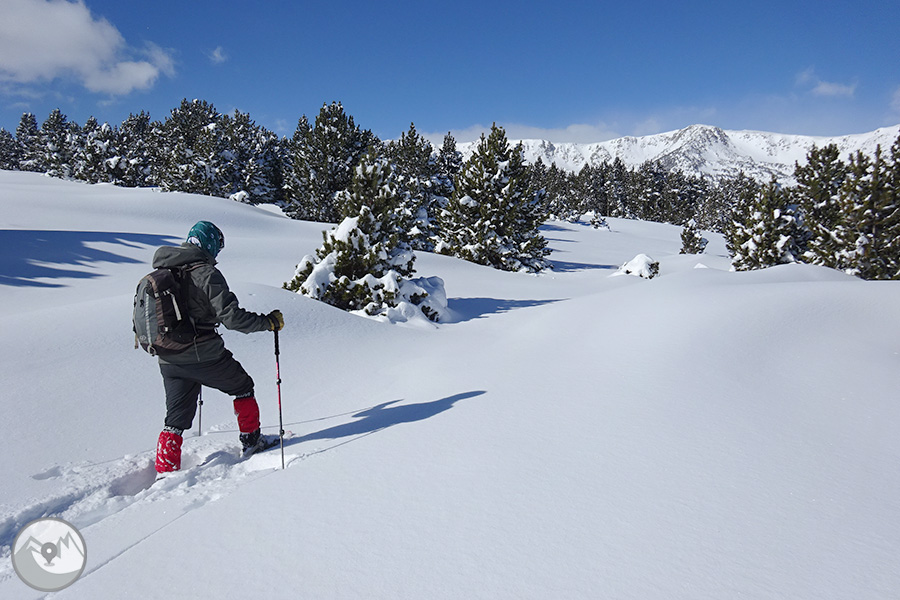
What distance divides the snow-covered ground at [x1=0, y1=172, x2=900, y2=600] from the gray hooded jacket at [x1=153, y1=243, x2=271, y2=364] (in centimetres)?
92

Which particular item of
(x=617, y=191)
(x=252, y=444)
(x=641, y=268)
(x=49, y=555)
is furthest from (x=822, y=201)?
(x=617, y=191)

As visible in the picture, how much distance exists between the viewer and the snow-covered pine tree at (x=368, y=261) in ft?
31.3

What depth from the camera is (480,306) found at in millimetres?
12016

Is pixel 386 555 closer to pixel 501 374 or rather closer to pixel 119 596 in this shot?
pixel 119 596

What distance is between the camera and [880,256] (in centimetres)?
1878

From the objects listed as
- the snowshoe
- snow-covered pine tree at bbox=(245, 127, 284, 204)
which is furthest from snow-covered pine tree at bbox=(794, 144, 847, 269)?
snow-covered pine tree at bbox=(245, 127, 284, 204)

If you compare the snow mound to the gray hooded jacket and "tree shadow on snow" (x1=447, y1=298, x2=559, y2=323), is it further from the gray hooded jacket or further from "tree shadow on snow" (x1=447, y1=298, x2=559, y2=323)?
the gray hooded jacket

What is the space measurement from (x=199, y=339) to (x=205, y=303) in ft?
0.96

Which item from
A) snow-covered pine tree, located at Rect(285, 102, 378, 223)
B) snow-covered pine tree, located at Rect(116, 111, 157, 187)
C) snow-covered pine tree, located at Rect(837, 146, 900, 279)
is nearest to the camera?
snow-covered pine tree, located at Rect(837, 146, 900, 279)

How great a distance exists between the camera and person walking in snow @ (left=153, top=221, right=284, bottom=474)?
11.3ft

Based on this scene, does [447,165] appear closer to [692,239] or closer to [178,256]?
[692,239]

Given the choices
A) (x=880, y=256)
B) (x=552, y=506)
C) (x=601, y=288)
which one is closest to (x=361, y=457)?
(x=552, y=506)

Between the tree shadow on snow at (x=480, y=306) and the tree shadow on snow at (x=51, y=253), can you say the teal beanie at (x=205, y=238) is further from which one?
the tree shadow on snow at (x=51, y=253)

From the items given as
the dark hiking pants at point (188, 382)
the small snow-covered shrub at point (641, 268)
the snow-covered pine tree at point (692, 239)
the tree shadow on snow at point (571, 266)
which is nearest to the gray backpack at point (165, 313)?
the dark hiking pants at point (188, 382)
